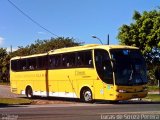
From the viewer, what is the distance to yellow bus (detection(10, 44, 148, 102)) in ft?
84.2

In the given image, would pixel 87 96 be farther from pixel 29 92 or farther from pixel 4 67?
pixel 4 67

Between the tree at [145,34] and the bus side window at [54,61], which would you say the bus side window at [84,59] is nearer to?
the bus side window at [54,61]

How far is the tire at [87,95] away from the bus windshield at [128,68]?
265cm

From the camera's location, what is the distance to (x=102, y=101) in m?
29.3

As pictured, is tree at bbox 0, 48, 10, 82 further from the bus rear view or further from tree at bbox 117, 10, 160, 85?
the bus rear view

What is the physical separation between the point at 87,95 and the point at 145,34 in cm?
2695

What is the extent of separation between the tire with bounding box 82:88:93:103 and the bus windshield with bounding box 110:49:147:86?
8.71ft

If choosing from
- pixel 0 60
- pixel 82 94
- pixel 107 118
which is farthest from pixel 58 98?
pixel 0 60

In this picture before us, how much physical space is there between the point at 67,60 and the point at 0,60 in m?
66.0

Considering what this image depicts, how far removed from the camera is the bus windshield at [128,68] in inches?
1008

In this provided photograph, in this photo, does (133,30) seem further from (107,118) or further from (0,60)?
(0,60)

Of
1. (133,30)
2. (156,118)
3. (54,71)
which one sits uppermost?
(133,30)

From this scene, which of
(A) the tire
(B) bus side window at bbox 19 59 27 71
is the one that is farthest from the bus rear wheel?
(A) the tire

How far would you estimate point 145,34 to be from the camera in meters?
53.3
